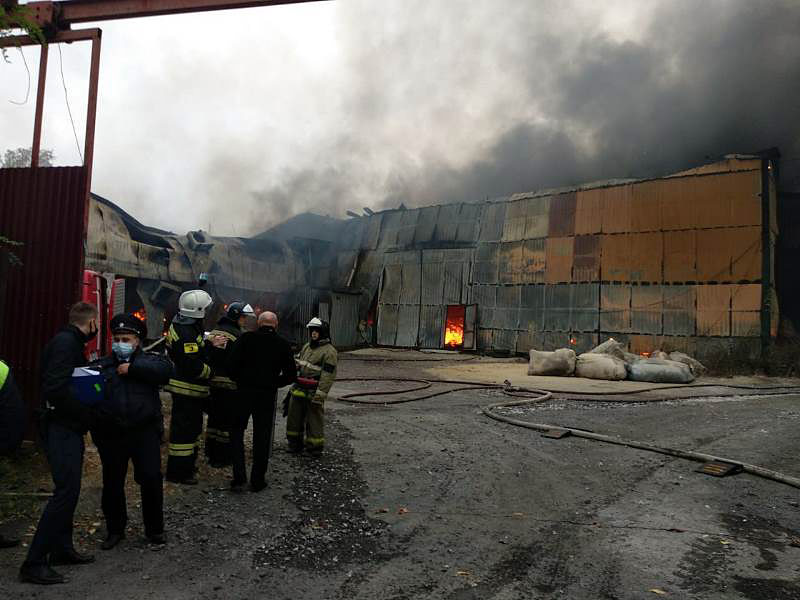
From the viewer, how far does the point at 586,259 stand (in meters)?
21.6

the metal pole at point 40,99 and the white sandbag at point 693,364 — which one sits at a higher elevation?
the metal pole at point 40,99

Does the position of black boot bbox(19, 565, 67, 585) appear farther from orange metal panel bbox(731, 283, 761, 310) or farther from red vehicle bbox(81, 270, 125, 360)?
orange metal panel bbox(731, 283, 761, 310)

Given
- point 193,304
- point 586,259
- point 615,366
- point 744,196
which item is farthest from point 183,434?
point 744,196

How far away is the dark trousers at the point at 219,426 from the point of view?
5246 mm

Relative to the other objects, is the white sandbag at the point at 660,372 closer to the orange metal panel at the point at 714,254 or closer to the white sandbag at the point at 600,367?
the white sandbag at the point at 600,367

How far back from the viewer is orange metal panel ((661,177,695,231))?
19.6 metres

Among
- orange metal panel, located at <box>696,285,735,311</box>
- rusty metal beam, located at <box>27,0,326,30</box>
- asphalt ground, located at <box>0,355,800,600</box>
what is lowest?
asphalt ground, located at <box>0,355,800,600</box>

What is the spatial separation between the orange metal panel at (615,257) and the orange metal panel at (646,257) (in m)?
0.15

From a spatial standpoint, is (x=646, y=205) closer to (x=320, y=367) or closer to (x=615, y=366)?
(x=615, y=366)

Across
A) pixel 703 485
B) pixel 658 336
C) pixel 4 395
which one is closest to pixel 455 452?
pixel 703 485

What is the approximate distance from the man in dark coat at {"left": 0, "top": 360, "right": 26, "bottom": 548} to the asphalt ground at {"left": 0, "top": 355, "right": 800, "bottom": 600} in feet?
2.47

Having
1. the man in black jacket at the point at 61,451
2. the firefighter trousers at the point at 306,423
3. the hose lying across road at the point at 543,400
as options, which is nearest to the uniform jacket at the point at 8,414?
the man in black jacket at the point at 61,451

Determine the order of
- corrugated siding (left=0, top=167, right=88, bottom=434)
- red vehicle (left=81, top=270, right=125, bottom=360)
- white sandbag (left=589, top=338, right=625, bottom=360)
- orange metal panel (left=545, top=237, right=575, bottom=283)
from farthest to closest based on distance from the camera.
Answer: orange metal panel (left=545, top=237, right=575, bottom=283) → white sandbag (left=589, top=338, right=625, bottom=360) → red vehicle (left=81, top=270, right=125, bottom=360) → corrugated siding (left=0, top=167, right=88, bottom=434)

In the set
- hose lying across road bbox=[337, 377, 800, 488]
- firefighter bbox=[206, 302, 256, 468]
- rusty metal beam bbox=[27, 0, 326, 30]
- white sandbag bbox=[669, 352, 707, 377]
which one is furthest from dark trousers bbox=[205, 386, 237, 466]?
white sandbag bbox=[669, 352, 707, 377]
